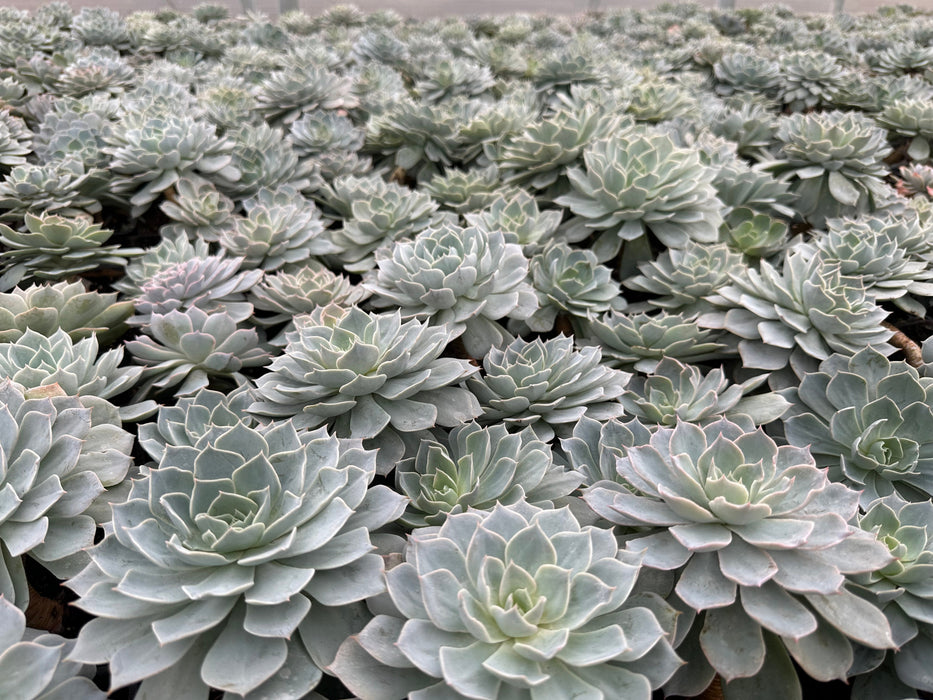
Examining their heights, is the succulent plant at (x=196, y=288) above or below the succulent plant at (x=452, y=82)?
above

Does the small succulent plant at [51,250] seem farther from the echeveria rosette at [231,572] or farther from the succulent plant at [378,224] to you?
the echeveria rosette at [231,572]

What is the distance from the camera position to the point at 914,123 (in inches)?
97.8

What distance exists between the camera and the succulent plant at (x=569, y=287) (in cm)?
168

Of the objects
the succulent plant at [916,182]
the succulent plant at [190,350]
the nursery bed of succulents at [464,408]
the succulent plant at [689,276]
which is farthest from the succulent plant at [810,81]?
the succulent plant at [190,350]

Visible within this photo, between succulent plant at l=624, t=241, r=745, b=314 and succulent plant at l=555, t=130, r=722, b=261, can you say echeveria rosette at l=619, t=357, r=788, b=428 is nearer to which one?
succulent plant at l=624, t=241, r=745, b=314

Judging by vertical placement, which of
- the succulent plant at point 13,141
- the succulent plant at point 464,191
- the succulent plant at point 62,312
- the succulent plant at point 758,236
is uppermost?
the succulent plant at point 13,141

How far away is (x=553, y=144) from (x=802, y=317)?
945mm

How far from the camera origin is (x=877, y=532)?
100cm

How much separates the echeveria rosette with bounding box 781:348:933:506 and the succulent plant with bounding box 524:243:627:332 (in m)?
0.53

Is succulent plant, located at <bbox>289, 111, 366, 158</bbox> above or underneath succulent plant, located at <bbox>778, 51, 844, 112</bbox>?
above

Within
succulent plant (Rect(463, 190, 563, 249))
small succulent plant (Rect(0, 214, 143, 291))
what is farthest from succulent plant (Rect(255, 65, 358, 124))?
succulent plant (Rect(463, 190, 563, 249))

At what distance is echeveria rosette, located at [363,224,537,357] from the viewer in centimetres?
144

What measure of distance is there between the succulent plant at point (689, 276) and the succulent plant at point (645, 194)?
0.07 m

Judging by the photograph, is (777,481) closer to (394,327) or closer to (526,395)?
(526,395)
